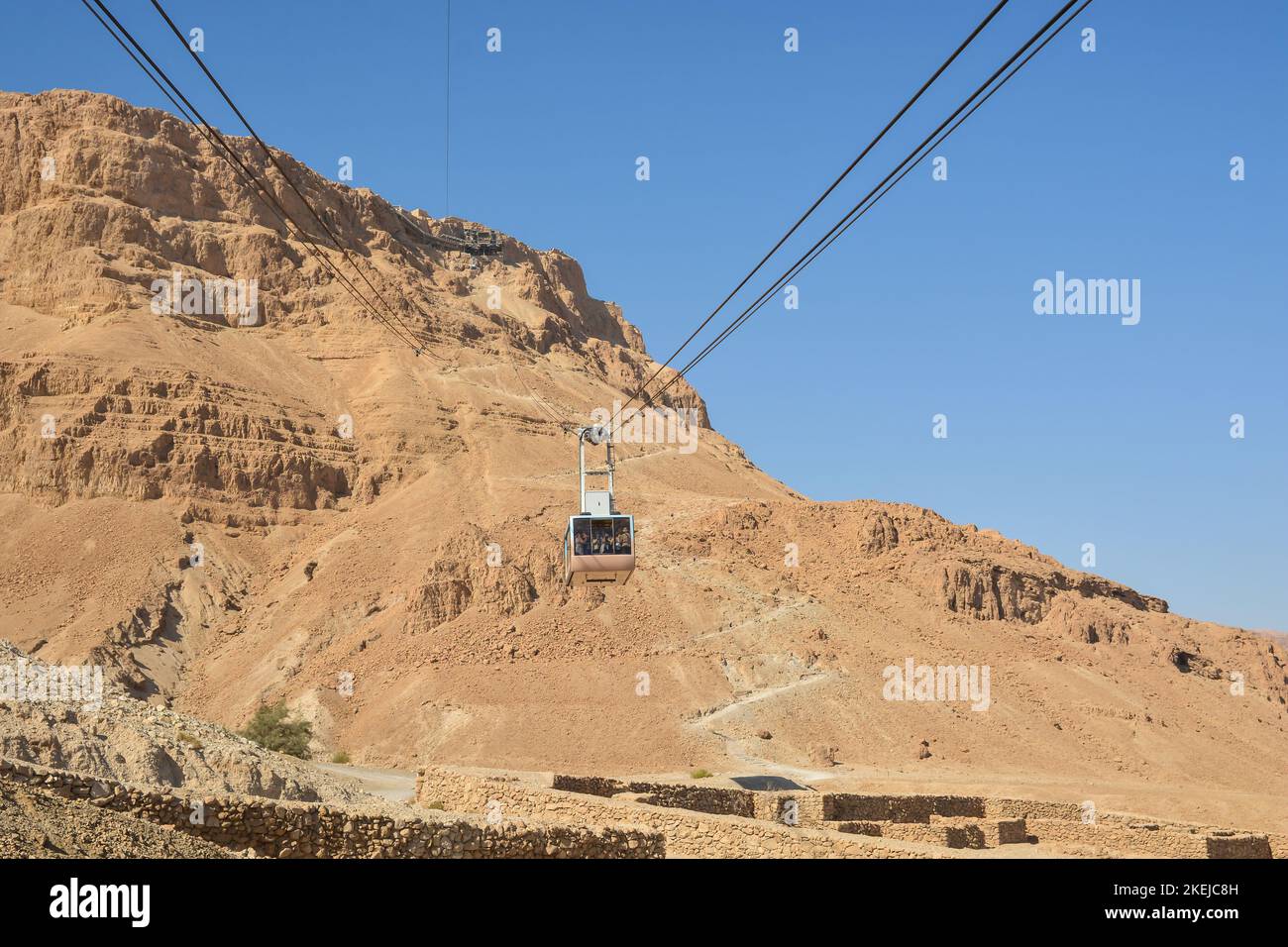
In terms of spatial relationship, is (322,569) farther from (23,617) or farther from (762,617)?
(762,617)

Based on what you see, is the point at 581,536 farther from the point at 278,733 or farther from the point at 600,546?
the point at 278,733

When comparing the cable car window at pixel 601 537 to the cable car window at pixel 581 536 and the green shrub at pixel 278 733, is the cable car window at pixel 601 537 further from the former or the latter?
the green shrub at pixel 278 733

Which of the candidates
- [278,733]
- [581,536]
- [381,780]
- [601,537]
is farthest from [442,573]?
[601,537]

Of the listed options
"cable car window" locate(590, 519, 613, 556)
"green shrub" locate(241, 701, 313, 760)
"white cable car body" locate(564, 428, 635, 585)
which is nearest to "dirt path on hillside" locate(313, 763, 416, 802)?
"green shrub" locate(241, 701, 313, 760)

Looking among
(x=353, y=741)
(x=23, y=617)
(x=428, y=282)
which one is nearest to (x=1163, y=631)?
(x=353, y=741)

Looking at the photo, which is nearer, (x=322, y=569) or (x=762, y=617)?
(x=762, y=617)

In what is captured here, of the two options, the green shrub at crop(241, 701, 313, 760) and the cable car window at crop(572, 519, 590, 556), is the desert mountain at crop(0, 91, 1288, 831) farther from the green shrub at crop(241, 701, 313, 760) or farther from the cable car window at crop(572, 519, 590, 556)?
the cable car window at crop(572, 519, 590, 556)

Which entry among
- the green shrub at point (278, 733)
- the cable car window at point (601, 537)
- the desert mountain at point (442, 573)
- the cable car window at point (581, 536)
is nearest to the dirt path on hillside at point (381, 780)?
the green shrub at point (278, 733)

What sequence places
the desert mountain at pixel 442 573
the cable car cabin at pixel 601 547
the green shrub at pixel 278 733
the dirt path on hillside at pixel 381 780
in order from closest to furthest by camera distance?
the cable car cabin at pixel 601 547 < the dirt path on hillside at pixel 381 780 < the green shrub at pixel 278 733 < the desert mountain at pixel 442 573
